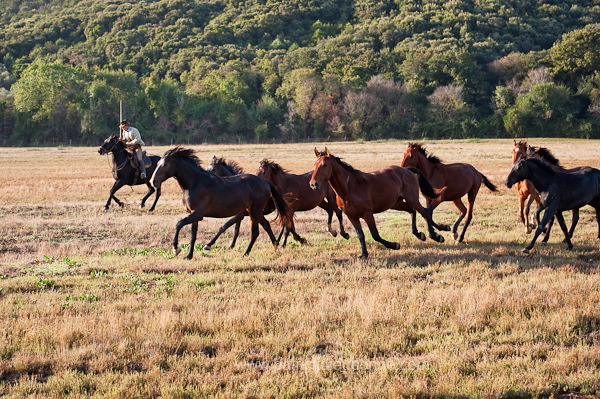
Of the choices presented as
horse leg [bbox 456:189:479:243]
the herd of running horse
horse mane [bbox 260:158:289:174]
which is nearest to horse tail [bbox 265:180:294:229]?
the herd of running horse

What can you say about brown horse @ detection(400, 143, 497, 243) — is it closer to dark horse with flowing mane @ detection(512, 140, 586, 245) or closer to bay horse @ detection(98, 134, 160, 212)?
dark horse with flowing mane @ detection(512, 140, 586, 245)

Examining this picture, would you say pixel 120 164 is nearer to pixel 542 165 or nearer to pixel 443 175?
pixel 443 175

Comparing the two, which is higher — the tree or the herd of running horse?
the tree

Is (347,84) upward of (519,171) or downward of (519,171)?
upward

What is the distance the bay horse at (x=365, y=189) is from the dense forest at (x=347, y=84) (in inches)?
2434

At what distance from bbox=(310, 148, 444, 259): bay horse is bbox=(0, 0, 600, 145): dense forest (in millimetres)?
61828

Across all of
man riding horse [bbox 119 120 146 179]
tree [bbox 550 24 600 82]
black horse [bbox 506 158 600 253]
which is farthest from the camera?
tree [bbox 550 24 600 82]

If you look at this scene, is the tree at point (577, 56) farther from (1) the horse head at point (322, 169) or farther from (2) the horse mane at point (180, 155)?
(2) the horse mane at point (180, 155)

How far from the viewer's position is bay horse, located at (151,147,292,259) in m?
11.2

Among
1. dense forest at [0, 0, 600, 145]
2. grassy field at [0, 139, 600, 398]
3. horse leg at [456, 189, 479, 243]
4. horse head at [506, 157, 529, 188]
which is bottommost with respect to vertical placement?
grassy field at [0, 139, 600, 398]

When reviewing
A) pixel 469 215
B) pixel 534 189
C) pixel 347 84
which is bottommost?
pixel 469 215

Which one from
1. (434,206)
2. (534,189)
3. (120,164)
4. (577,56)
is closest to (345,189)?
(434,206)

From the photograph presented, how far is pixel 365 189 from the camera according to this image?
11281 mm

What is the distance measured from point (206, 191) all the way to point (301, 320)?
4943 mm
